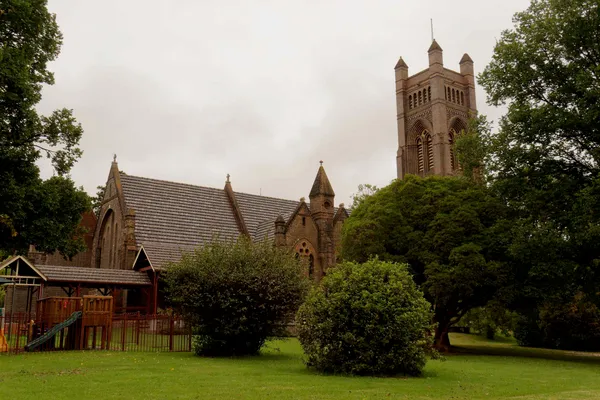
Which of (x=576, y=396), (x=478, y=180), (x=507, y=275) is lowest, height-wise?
(x=576, y=396)

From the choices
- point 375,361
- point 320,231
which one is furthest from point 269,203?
point 375,361

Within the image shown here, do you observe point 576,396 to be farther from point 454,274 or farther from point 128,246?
point 128,246

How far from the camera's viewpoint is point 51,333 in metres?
25.0

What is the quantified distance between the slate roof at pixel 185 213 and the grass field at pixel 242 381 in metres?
18.9

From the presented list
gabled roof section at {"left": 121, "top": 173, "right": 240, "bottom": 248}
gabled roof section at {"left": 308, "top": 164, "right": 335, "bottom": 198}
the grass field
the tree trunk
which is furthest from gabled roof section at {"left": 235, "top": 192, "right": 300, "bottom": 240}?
the grass field

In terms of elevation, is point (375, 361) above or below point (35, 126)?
below

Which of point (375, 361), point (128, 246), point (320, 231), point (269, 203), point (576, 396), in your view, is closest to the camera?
point (576, 396)

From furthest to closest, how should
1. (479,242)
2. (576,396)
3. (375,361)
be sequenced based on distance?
1. (479,242)
2. (375,361)
3. (576,396)

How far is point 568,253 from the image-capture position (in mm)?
28750

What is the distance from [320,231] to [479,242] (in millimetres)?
17171

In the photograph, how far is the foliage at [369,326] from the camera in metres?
18.7

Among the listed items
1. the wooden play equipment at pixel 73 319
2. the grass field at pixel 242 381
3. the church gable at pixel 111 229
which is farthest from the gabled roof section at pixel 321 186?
the grass field at pixel 242 381

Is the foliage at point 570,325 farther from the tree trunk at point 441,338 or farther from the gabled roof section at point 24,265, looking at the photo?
the gabled roof section at point 24,265

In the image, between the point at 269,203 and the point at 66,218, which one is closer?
the point at 66,218
